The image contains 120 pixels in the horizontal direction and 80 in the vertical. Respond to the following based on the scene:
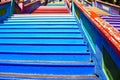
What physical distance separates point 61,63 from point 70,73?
20 centimetres

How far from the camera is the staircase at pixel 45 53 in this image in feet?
9.40

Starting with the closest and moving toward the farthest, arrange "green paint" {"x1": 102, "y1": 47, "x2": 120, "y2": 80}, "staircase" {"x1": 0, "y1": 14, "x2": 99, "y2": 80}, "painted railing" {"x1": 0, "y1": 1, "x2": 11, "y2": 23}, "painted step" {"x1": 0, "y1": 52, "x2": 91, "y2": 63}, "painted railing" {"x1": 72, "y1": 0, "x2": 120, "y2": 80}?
"painted railing" {"x1": 72, "y1": 0, "x2": 120, "y2": 80}
"green paint" {"x1": 102, "y1": 47, "x2": 120, "y2": 80}
"staircase" {"x1": 0, "y1": 14, "x2": 99, "y2": 80}
"painted step" {"x1": 0, "y1": 52, "x2": 91, "y2": 63}
"painted railing" {"x1": 0, "y1": 1, "x2": 11, "y2": 23}

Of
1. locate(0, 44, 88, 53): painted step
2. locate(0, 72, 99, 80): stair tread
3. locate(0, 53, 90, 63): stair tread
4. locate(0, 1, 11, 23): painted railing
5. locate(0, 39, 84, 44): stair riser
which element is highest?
locate(0, 1, 11, 23): painted railing

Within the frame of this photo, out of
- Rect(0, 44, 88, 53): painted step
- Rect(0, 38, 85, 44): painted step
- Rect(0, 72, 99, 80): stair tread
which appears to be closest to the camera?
Rect(0, 72, 99, 80): stair tread

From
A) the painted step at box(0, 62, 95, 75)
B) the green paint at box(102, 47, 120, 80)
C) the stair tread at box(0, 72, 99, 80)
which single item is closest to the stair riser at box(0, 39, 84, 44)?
the painted step at box(0, 62, 95, 75)

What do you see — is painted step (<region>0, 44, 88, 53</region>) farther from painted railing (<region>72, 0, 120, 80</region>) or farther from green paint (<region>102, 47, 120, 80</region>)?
green paint (<region>102, 47, 120, 80</region>)

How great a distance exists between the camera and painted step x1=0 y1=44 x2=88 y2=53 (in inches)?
138

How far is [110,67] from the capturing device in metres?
2.19

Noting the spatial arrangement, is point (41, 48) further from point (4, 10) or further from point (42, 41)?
point (4, 10)

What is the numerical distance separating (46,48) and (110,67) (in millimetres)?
1621

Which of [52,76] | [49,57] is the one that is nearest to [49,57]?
[49,57]

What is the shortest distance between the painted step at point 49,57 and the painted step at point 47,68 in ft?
0.72

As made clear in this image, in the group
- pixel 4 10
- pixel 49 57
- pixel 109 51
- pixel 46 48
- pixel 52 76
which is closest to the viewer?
pixel 109 51

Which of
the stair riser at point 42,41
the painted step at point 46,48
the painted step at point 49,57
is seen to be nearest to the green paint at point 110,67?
the painted step at point 49,57
